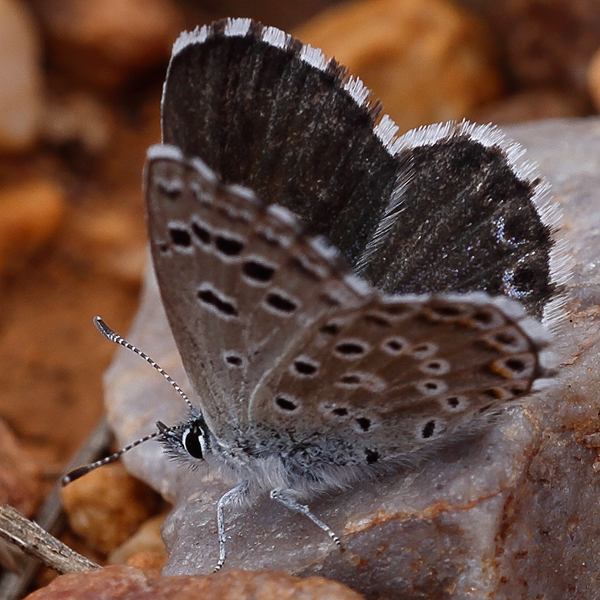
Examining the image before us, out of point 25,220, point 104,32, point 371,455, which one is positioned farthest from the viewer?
point 104,32

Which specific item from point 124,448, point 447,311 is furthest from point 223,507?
point 447,311

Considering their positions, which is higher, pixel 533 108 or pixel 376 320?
pixel 533 108

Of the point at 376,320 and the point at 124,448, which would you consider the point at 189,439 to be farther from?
the point at 376,320

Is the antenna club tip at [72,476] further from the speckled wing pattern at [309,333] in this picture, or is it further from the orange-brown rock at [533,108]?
the orange-brown rock at [533,108]

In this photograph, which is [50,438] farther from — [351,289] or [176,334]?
[351,289]

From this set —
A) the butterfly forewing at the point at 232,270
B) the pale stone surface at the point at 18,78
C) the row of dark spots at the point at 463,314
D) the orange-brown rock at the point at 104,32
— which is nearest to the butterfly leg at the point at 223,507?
the butterfly forewing at the point at 232,270
